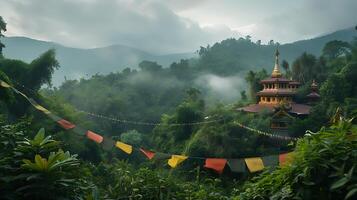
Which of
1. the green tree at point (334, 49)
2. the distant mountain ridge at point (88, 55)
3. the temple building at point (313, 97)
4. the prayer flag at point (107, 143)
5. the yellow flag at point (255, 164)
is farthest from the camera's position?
the distant mountain ridge at point (88, 55)

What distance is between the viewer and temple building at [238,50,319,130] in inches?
819

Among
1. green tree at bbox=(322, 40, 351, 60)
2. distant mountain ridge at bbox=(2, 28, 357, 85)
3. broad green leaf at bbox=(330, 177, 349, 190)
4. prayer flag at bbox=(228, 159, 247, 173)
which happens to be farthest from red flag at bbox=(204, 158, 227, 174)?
distant mountain ridge at bbox=(2, 28, 357, 85)

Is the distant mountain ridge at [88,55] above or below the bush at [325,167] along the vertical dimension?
above

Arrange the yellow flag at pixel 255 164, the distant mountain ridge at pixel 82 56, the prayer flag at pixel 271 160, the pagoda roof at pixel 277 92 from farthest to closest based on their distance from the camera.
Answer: the distant mountain ridge at pixel 82 56 → the pagoda roof at pixel 277 92 → the yellow flag at pixel 255 164 → the prayer flag at pixel 271 160

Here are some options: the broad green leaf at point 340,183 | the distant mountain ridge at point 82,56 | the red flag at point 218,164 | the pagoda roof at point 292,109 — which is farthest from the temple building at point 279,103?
the distant mountain ridge at point 82,56

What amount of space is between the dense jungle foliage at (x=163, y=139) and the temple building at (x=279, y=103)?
0.76 m

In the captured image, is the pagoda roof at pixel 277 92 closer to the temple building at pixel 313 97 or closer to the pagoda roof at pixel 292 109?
the pagoda roof at pixel 292 109

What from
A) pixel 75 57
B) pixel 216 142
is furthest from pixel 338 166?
pixel 75 57

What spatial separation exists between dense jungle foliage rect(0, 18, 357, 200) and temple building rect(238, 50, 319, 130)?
759 mm

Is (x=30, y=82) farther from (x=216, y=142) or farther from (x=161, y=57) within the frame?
(x=161, y=57)

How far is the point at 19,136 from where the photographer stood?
3428 millimetres

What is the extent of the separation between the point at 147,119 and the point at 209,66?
2734cm

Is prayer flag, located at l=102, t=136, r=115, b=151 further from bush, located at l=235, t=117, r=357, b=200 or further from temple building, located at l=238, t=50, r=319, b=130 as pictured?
temple building, located at l=238, t=50, r=319, b=130

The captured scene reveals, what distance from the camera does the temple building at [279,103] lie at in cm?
2080
